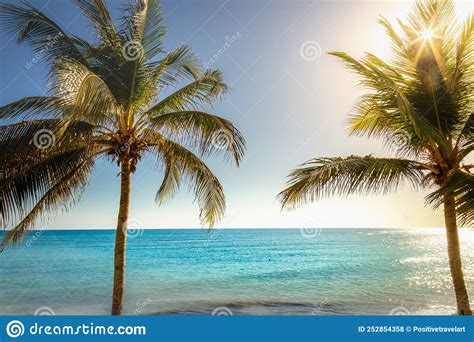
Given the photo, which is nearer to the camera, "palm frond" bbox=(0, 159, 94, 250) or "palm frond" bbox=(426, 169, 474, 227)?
"palm frond" bbox=(426, 169, 474, 227)

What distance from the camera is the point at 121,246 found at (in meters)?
6.29

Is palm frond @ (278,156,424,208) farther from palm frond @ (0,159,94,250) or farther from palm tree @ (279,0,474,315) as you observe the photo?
palm frond @ (0,159,94,250)

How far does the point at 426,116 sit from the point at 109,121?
5.05m

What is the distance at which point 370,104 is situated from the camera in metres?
6.73

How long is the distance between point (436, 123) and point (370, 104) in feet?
3.76

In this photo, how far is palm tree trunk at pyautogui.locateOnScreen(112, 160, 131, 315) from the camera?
6.20m

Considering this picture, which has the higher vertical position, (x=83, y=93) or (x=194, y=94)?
(x=194, y=94)

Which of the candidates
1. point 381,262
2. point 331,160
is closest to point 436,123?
point 331,160

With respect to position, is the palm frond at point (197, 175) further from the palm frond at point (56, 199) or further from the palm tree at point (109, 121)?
the palm frond at point (56, 199)

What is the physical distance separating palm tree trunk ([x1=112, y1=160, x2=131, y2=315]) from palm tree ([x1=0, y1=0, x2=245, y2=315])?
0.02 meters

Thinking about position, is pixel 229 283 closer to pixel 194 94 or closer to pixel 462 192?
pixel 194 94

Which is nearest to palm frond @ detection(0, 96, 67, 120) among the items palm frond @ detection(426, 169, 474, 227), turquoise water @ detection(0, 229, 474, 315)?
turquoise water @ detection(0, 229, 474, 315)

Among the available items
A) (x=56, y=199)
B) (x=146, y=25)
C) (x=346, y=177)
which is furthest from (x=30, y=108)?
(x=346, y=177)

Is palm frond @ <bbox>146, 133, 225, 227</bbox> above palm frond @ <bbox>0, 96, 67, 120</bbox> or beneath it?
beneath
